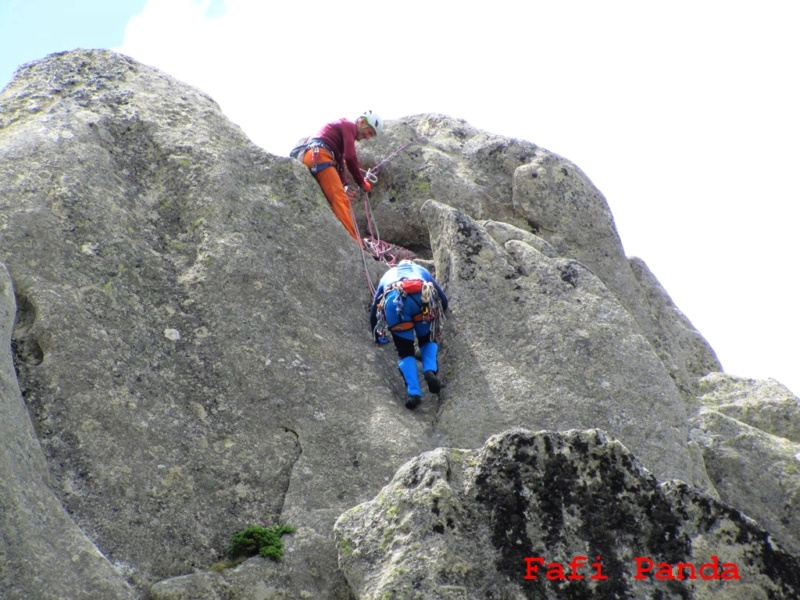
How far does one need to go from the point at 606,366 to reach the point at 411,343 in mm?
2740

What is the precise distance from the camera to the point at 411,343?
13148 mm

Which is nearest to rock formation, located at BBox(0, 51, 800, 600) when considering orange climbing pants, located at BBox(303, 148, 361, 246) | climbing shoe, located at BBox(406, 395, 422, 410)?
climbing shoe, located at BBox(406, 395, 422, 410)

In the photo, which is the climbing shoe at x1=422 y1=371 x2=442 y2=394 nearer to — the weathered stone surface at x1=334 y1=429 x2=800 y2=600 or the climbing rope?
the climbing rope

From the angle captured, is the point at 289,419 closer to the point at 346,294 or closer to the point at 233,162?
the point at 346,294

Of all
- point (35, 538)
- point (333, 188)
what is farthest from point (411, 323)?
point (35, 538)

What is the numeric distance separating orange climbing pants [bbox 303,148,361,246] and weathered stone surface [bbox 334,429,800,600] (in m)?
7.41

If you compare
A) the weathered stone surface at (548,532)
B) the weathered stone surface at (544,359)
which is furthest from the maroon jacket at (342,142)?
the weathered stone surface at (548,532)

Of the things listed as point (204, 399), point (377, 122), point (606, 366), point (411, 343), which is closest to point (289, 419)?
point (204, 399)

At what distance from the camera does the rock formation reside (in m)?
9.85

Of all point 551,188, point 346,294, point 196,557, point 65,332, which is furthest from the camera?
point 551,188

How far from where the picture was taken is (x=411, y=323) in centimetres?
1315

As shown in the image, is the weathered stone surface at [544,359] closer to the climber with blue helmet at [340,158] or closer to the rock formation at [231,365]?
the rock formation at [231,365]

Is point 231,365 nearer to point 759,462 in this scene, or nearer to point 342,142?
point 342,142

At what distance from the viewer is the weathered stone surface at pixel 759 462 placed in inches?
497
